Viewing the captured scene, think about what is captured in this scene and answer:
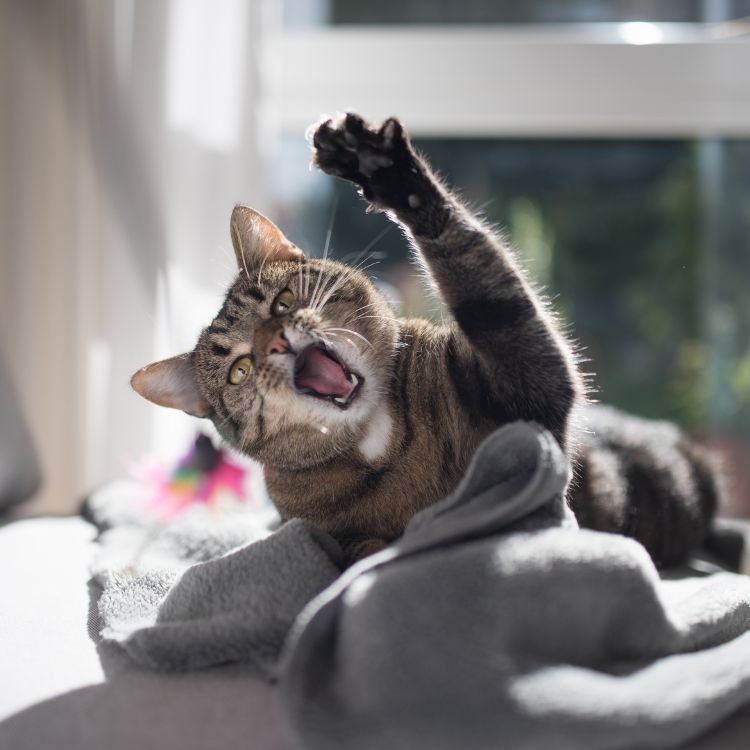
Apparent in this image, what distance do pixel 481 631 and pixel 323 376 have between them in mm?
434

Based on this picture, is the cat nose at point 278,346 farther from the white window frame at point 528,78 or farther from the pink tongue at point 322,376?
the white window frame at point 528,78

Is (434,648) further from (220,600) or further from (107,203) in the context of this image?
(107,203)

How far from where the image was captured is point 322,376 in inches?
37.5

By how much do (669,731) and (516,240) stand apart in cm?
168

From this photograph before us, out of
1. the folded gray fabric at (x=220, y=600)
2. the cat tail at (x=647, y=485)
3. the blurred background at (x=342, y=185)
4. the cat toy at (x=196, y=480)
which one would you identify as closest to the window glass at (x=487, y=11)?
the blurred background at (x=342, y=185)

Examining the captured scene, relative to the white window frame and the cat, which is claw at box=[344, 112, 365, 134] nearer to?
the cat

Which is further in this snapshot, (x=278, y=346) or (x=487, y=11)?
(x=487, y=11)

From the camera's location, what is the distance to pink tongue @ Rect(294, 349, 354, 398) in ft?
3.08

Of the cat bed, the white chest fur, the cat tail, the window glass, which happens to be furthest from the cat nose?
the window glass

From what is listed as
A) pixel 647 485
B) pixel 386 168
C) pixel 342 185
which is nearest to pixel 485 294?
pixel 386 168

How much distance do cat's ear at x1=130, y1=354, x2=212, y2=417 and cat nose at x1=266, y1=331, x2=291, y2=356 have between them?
0.17 meters

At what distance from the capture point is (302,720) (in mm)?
551

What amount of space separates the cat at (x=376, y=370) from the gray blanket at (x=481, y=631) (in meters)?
0.17

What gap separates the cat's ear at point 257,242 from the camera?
3.52 feet
